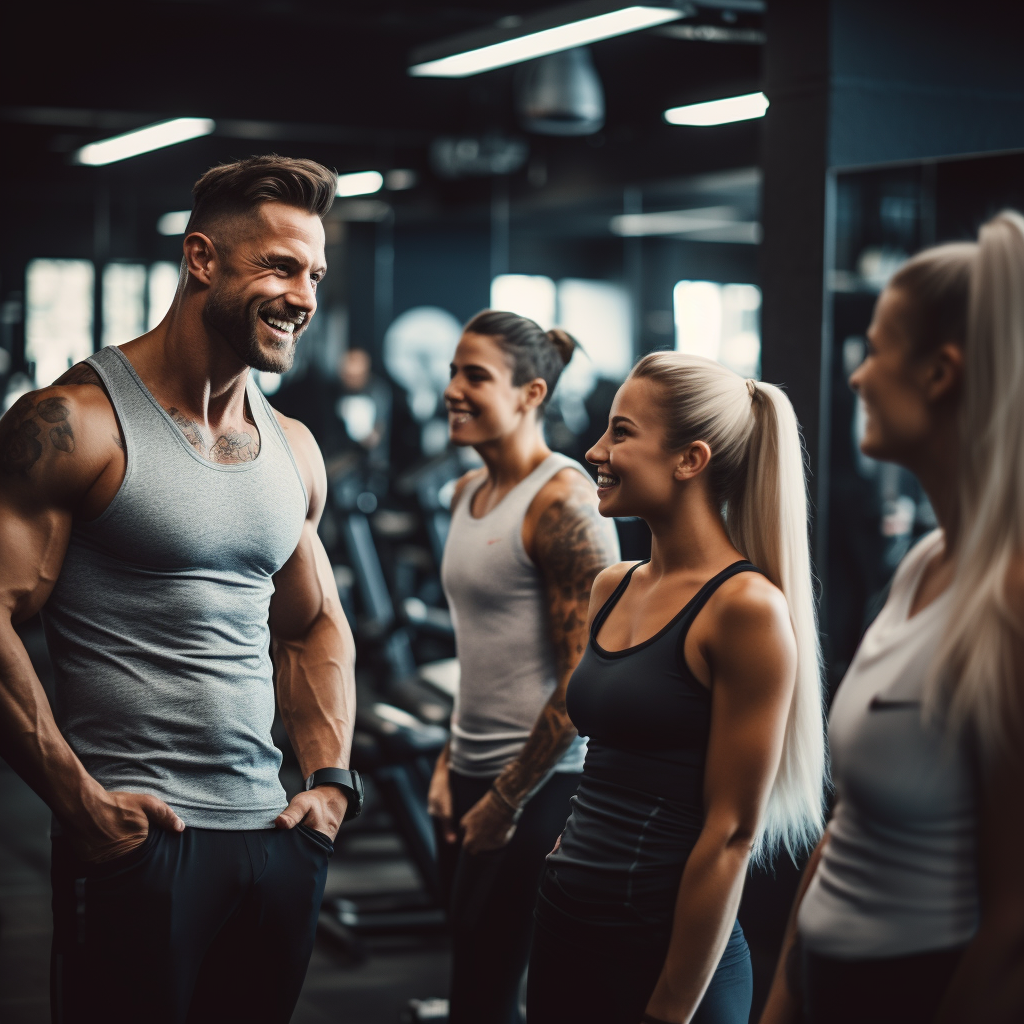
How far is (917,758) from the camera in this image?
116 cm

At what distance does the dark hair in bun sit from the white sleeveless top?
4.46 ft

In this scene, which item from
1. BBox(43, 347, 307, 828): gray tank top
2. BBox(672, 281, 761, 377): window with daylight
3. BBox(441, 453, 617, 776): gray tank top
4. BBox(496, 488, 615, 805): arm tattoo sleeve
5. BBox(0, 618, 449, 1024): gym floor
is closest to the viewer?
BBox(43, 347, 307, 828): gray tank top

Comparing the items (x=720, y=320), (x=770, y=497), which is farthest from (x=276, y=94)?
(x=770, y=497)

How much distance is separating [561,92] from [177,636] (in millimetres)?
5007

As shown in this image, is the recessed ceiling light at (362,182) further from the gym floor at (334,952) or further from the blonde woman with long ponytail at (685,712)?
the blonde woman with long ponytail at (685,712)

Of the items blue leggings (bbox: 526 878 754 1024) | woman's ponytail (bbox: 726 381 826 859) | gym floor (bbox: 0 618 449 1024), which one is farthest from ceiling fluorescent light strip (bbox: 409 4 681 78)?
gym floor (bbox: 0 618 449 1024)

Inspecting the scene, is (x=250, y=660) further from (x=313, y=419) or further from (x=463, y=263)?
(x=463, y=263)

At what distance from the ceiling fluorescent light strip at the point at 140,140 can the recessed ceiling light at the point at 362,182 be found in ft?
4.40

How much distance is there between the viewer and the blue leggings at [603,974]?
1558 mm

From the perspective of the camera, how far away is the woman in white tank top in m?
2.21

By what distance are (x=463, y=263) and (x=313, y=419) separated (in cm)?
208

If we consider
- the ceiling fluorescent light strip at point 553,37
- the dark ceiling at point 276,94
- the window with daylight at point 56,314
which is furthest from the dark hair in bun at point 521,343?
the window with daylight at point 56,314

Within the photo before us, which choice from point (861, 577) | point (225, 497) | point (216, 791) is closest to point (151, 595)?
point (225, 497)

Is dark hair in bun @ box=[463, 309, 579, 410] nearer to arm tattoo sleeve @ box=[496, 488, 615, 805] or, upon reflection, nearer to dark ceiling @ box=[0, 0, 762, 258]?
arm tattoo sleeve @ box=[496, 488, 615, 805]
